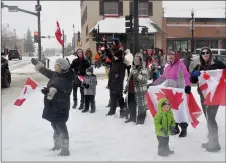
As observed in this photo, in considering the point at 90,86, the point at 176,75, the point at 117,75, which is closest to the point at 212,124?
the point at 176,75

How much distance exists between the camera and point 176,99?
249 inches

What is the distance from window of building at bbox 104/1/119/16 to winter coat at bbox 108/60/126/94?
3027cm

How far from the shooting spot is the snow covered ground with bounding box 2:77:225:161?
5535 mm

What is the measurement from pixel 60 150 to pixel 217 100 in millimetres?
2697

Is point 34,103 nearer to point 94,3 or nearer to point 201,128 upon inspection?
point 201,128

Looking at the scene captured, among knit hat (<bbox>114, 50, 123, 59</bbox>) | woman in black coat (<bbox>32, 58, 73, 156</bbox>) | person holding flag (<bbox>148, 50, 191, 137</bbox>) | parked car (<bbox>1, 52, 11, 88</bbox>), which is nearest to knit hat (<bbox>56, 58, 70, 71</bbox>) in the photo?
woman in black coat (<bbox>32, 58, 73, 156</bbox>)

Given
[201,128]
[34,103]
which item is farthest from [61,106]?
[34,103]

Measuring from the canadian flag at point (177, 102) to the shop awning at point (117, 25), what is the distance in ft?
93.2

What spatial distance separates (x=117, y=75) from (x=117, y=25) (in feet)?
91.7

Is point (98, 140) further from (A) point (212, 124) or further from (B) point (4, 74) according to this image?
(B) point (4, 74)

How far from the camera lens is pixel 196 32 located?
4003 centimetres

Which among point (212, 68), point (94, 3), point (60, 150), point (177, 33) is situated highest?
point (94, 3)

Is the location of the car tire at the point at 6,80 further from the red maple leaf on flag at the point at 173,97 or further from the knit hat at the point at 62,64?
the red maple leaf on flag at the point at 173,97

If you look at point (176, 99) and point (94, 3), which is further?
point (94, 3)
